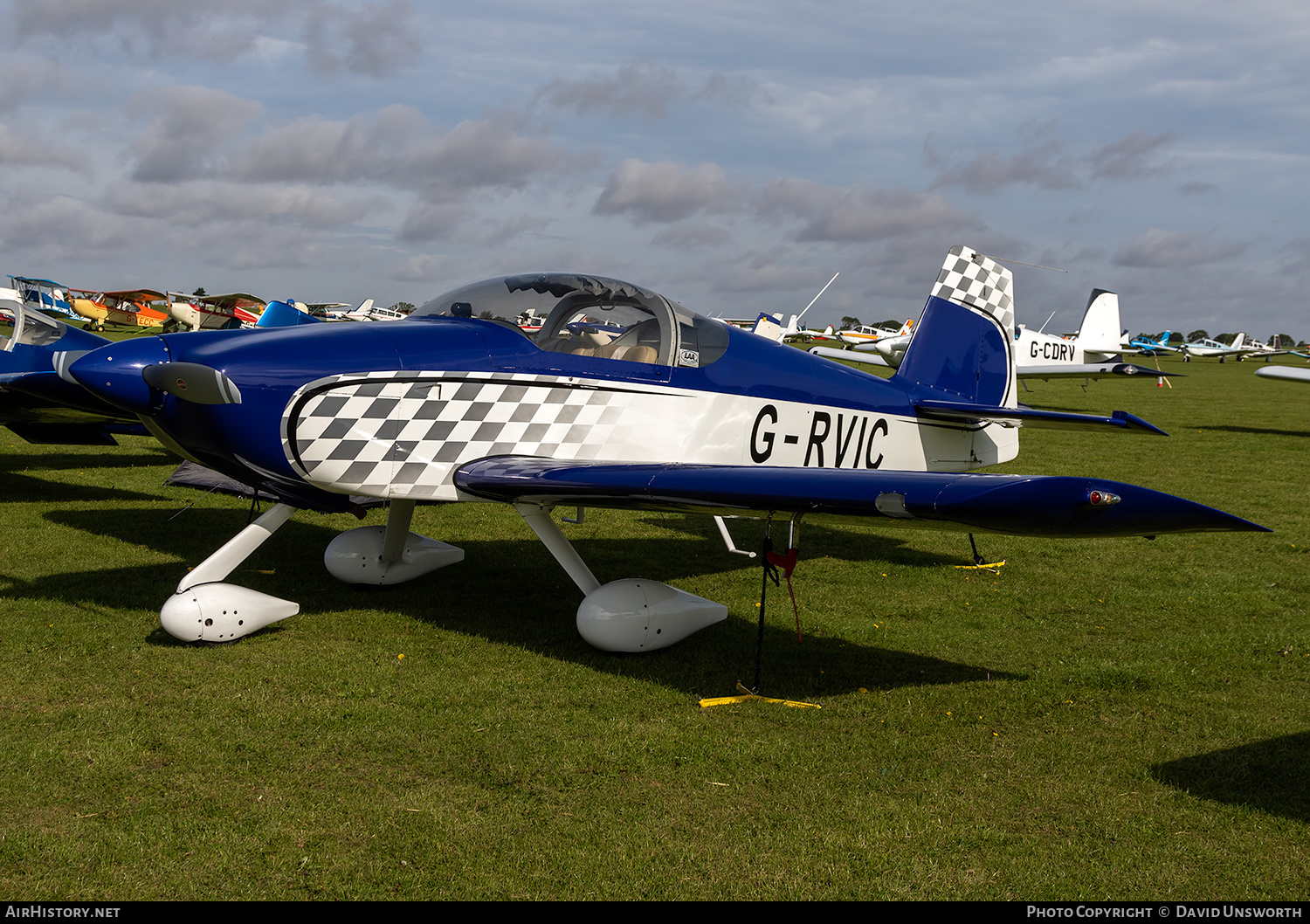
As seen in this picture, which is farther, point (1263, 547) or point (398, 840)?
point (1263, 547)

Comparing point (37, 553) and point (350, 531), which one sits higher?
point (350, 531)

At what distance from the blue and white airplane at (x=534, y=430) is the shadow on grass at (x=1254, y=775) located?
1.08 m

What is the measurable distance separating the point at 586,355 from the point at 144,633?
2.86 metres

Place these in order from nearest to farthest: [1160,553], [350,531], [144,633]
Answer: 1. [144,633]
2. [350,531]
3. [1160,553]

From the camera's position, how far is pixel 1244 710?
443cm

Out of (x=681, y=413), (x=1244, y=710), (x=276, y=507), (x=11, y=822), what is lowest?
(x=11, y=822)

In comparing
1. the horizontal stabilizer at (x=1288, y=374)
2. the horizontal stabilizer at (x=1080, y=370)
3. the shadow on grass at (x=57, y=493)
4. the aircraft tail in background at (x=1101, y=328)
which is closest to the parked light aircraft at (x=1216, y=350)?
the aircraft tail in background at (x=1101, y=328)

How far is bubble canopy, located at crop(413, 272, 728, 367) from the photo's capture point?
18.0 feet

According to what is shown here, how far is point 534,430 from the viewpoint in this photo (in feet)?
17.3

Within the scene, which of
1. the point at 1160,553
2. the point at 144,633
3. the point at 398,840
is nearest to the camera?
the point at 398,840

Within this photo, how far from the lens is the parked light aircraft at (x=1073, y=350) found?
24141 millimetres

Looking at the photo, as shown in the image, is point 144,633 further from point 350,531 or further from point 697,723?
point 697,723

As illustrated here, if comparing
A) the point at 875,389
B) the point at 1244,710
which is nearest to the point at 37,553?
the point at 875,389

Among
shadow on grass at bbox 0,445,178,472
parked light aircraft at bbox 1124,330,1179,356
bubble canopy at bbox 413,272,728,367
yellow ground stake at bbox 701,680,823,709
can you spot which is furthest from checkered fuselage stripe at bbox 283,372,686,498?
parked light aircraft at bbox 1124,330,1179,356
